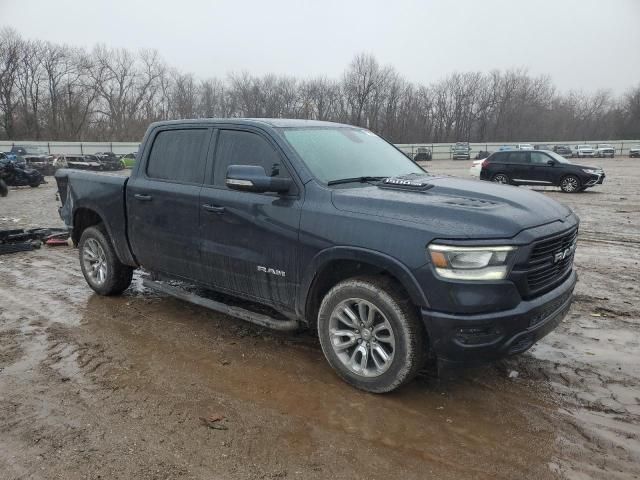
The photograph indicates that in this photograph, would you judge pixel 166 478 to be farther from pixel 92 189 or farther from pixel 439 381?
pixel 92 189

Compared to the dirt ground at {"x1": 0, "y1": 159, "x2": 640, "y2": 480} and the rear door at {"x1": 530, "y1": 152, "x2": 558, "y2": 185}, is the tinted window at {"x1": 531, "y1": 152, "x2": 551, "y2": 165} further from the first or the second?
the dirt ground at {"x1": 0, "y1": 159, "x2": 640, "y2": 480}

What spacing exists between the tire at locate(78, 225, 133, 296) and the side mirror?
2622 mm

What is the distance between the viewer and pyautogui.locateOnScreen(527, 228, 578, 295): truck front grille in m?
3.28

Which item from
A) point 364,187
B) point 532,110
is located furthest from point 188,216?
point 532,110

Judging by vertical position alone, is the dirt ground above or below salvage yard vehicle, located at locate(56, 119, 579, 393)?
below

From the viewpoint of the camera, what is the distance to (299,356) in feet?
14.3

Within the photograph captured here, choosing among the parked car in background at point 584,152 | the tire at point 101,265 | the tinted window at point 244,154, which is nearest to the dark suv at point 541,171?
the tire at point 101,265

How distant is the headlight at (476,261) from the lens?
3.11 metres

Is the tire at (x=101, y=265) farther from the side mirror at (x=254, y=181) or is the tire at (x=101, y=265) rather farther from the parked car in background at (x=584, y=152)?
the parked car in background at (x=584, y=152)

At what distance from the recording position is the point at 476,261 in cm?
313

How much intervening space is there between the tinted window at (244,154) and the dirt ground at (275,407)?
1553mm

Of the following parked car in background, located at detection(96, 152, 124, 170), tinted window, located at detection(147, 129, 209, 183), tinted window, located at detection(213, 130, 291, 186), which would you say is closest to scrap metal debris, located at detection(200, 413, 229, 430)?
tinted window, located at detection(213, 130, 291, 186)

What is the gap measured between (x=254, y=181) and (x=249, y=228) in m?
0.49

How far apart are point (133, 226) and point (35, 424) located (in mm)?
2364
